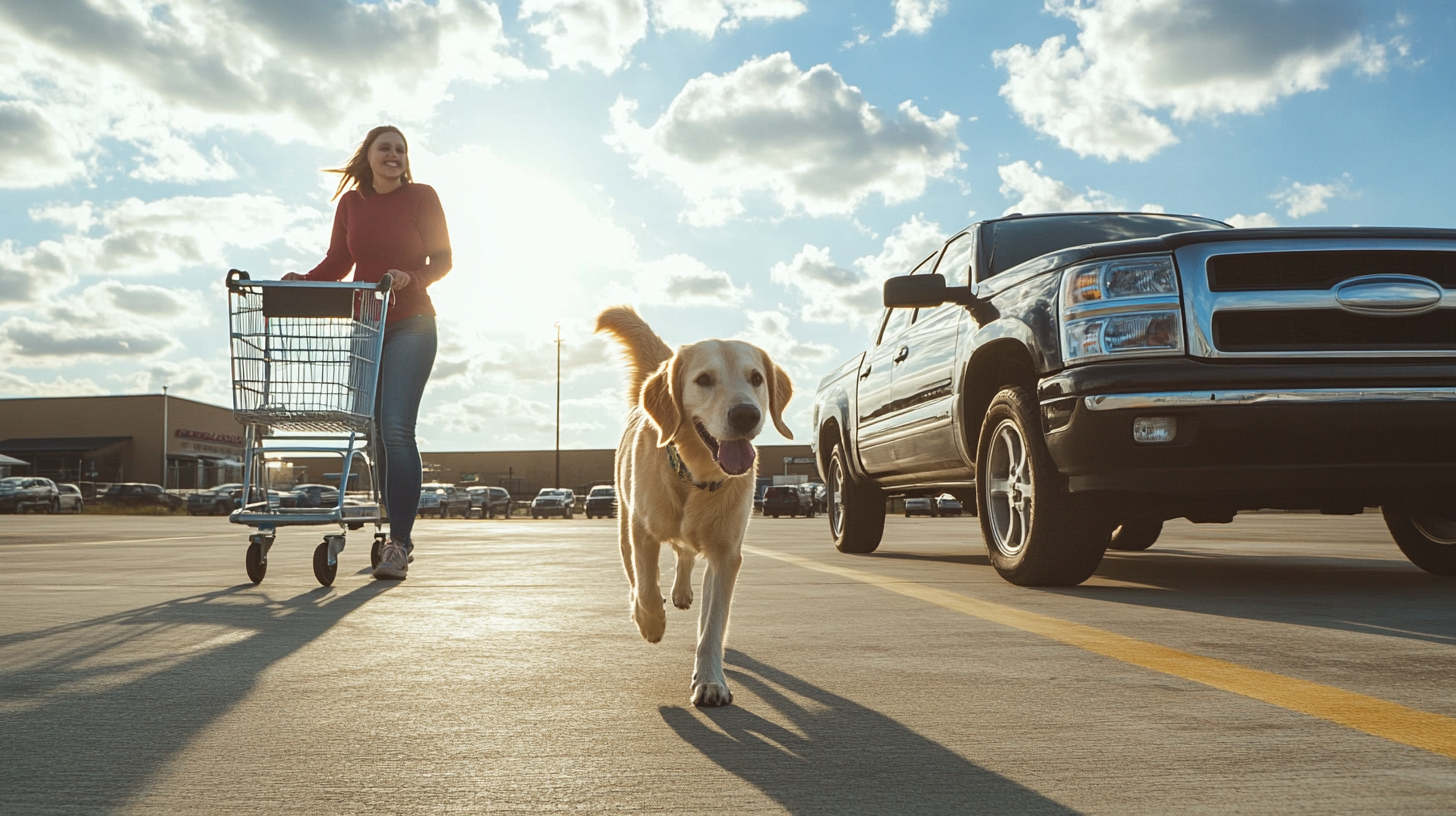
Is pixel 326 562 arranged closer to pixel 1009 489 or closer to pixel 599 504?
pixel 1009 489

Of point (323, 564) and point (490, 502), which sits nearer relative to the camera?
point (323, 564)

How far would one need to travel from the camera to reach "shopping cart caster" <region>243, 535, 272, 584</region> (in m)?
6.42

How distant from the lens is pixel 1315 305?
199 inches

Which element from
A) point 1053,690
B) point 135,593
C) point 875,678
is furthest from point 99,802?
point 135,593

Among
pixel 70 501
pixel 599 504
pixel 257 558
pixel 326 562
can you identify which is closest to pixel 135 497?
pixel 70 501

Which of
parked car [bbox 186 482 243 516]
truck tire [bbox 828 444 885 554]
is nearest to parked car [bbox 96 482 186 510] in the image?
parked car [bbox 186 482 243 516]

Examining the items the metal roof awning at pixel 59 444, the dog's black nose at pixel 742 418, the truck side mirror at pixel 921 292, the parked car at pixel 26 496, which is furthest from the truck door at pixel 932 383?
the metal roof awning at pixel 59 444

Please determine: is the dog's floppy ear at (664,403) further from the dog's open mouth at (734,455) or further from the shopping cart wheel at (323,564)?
the shopping cart wheel at (323,564)

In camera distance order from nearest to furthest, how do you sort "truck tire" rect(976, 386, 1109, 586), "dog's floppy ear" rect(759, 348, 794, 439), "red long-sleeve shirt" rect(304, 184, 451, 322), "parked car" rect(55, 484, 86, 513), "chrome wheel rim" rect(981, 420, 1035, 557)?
1. "dog's floppy ear" rect(759, 348, 794, 439)
2. "truck tire" rect(976, 386, 1109, 586)
3. "chrome wheel rim" rect(981, 420, 1035, 557)
4. "red long-sleeve shirt" rect(304, 184, 451, 322)
5. "parked car" rect(55, 484, 86, 513)

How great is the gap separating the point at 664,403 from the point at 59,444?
8553cm

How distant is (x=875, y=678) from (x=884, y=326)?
6458mm

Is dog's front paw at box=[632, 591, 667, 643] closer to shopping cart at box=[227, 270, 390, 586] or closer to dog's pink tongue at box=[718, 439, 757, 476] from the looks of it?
dog's pink tongue at box=[718, 439, 757, 476]

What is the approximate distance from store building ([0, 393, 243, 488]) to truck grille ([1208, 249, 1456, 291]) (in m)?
77.9

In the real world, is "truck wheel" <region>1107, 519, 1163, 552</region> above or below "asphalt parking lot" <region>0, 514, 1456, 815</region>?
above
